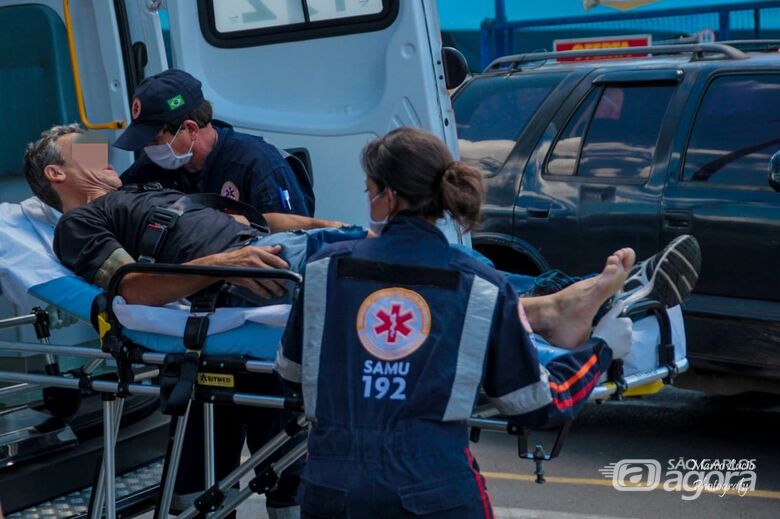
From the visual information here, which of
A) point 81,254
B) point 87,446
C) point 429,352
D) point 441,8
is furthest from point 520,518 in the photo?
point 441,8

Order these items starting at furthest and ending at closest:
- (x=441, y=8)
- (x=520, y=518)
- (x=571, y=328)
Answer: (x=441, y=8)
(x=520, y=518)
(x=571, y=328)

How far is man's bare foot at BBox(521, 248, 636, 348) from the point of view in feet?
11.2

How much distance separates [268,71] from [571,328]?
7.30 ft

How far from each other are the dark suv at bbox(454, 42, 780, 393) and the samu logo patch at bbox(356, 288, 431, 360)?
3.39 metres

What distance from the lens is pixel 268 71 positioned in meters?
5.17

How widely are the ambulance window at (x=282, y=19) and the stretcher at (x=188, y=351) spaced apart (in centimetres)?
145

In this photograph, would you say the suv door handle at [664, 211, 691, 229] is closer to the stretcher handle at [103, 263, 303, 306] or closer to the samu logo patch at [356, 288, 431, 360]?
the stretcher handle at [103, 263, 303, 306]

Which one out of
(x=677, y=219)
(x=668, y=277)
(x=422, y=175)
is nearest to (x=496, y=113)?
(x=677, y=219)

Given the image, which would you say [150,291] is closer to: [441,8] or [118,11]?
[118,11]

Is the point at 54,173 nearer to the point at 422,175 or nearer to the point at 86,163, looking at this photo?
the point at 86,163

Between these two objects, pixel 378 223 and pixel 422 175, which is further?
pixel 378 223

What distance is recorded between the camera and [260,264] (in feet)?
12.2

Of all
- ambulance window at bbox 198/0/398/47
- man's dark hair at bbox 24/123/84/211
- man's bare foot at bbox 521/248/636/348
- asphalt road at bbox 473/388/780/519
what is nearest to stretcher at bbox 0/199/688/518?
man's bare foot at bbox 521/248/636/348

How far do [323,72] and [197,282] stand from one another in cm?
163
